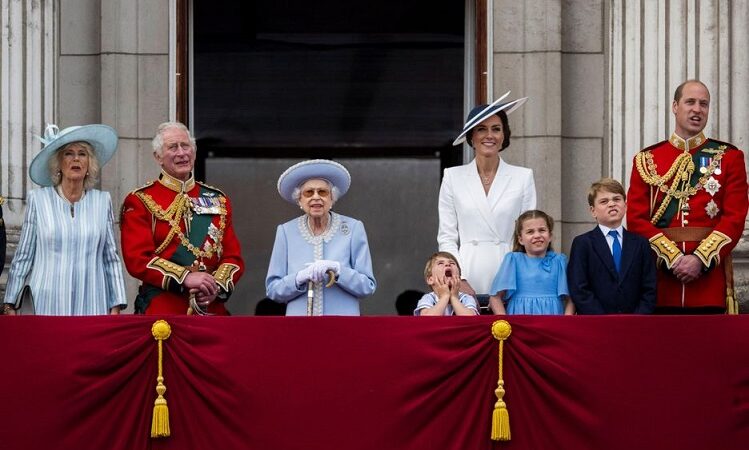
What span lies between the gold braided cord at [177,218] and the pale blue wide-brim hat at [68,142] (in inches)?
13.0

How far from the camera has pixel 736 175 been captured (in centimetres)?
1052

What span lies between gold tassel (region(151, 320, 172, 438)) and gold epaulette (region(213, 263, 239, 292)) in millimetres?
840

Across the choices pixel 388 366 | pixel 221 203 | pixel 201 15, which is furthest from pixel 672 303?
pixel 201 15

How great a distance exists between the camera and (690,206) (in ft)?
34.5

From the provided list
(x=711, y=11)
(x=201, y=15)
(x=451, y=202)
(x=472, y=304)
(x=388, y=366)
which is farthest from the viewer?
(x=201, y=15)

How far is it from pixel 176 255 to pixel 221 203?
0.44m

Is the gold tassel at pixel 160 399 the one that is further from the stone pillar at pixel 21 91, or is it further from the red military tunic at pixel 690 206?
the stone pillar at pixel 21 91

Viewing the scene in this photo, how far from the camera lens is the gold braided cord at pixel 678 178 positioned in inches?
415

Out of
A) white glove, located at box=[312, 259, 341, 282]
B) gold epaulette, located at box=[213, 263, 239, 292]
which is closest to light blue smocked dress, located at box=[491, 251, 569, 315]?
white glove, located at box=[312, 259, 341, 282]

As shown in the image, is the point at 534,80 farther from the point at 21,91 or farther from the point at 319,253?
the point at 21,91

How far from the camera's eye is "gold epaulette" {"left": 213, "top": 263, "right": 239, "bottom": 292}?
10266 mm

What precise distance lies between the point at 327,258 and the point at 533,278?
114 cm

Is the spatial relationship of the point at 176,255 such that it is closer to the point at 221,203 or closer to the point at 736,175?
the point at 221,203

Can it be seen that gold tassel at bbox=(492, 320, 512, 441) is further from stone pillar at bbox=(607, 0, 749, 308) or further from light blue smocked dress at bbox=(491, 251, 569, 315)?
stone pillar at bbox=(607, 0, 749, 308)
